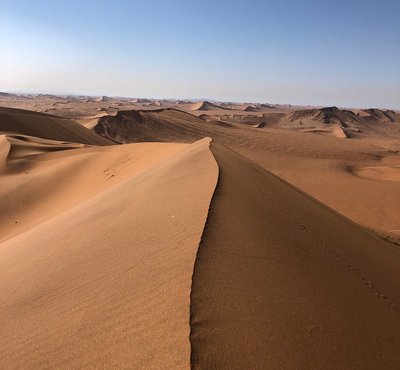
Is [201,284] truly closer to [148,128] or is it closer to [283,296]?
[283,296]

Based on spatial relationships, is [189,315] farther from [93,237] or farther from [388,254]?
[388,254]

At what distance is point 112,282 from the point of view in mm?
2582

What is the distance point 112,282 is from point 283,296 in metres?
1.10

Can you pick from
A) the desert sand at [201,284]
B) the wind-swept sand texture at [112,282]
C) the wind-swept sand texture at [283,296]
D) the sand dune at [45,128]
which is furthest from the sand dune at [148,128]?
the wind-swept sand texture at [283,296]

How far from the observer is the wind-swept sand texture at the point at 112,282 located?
192 centimetres

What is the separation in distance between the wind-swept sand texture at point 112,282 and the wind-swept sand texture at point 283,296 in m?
0.14

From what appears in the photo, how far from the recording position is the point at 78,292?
2.64 m

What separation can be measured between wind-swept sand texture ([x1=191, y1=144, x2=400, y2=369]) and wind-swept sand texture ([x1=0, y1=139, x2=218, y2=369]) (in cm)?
14

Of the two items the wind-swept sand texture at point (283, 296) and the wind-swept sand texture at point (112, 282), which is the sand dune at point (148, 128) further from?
the wind-swept sand texture at point (283, 296)

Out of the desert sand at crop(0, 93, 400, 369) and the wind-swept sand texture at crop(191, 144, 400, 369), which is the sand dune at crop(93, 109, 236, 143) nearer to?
the desert sand at crop(0, 93, 400, 369)

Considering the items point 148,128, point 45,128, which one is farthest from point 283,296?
point 148,128

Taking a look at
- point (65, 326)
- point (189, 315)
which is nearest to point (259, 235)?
point (189, 315)

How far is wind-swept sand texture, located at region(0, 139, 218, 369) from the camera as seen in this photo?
6.31 feet

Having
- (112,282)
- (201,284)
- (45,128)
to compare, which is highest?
(201,284)
